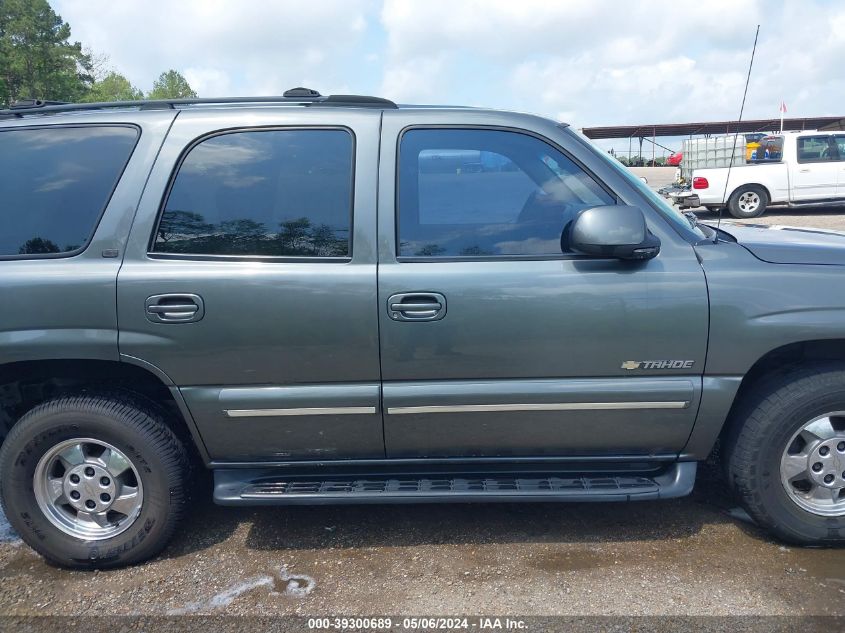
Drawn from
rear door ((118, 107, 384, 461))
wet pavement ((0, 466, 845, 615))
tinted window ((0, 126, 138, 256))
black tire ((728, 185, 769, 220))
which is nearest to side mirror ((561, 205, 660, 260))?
rear door ((118, 107, 384, 461))

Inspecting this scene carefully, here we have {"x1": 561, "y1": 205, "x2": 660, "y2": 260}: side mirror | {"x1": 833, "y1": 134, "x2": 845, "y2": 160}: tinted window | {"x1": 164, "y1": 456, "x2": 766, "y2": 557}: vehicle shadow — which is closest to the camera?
{"x1": 561, "y1": 205, "x2": 660, "y2": 260}: side mirror

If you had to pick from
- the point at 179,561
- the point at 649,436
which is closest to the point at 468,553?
the point at 649,436

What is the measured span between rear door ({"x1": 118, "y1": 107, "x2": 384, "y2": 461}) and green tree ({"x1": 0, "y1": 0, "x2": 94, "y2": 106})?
40.9 m

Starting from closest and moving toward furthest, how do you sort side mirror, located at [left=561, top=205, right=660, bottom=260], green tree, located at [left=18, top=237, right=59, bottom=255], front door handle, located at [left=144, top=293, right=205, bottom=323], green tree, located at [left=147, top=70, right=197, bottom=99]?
side mirror, located at [left=561, top=205, right=660, bottom=260]
front door handle, located at [left=144, top=293, right=205, bottom=323]
green tree, located at [left=18, top=237, right=59, bottom=255]
green tree, located at [left=147, top=70, right=197, bottom=99]

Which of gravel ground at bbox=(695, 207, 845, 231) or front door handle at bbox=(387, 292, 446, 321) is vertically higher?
gravel ground at bbox=(695, 207, 845, 231)

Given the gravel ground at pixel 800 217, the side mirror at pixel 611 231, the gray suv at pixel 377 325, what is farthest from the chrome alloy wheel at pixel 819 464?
the gravel ground at pixel 800 217

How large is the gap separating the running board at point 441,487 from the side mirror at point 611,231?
1.01 metres

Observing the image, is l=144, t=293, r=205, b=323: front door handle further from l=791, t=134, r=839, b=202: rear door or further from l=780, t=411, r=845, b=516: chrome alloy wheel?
l=791, t=134, r=839, b=202: rear door

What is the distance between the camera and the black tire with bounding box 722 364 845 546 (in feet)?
8.54

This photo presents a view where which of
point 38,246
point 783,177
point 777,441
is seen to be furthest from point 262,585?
point 783,177

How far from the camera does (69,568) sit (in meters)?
2.83

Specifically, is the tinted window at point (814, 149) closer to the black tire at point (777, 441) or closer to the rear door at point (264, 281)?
the black tire at point (777, 441)

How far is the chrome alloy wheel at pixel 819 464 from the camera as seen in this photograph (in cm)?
267

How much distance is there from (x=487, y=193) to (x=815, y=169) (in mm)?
13969
